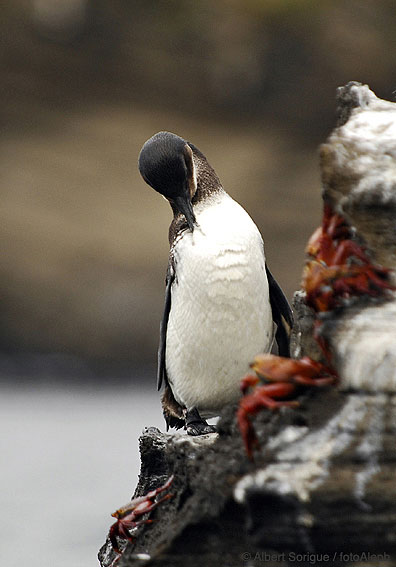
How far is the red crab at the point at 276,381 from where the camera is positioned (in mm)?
1060

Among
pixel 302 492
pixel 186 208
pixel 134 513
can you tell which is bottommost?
pixel 134 513

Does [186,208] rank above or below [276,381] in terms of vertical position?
above

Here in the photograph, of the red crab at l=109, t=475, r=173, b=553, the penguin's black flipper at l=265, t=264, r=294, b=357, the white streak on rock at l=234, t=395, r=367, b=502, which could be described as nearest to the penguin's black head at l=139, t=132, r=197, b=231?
the penguin's black flipper at l=265, t=264, r=294, b=357

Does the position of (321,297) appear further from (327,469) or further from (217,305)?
(217,305)

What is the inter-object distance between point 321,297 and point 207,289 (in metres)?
0.88

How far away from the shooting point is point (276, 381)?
109 cm

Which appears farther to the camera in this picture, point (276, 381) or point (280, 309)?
point (280, 309)

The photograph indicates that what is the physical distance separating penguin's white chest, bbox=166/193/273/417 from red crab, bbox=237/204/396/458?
30.6 inches

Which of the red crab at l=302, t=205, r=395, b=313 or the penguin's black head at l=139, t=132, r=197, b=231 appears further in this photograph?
the penguin's black head at l=139, t=132, r=197, b=231

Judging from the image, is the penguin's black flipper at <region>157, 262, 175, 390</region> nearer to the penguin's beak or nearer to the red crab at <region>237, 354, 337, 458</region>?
the penguin's beak

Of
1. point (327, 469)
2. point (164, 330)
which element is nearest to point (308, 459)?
point (327, 469)

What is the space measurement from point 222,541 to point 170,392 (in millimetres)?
1202

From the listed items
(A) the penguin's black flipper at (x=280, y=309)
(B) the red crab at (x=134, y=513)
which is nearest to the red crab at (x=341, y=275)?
Result: (B) the red crab at (x=134, y=513)

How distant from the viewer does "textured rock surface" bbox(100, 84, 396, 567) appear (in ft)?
3.24
